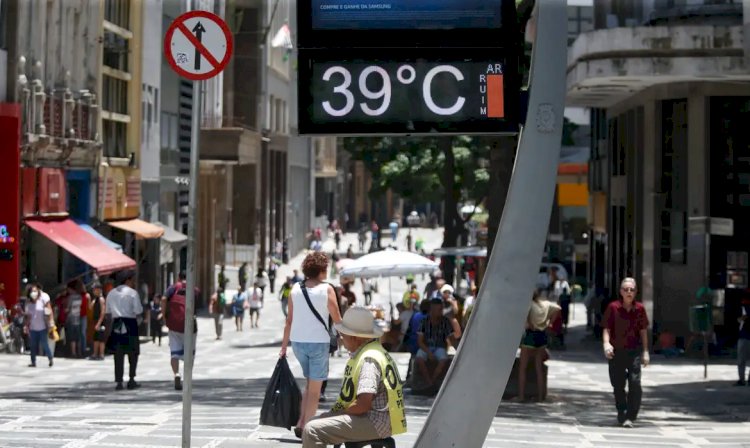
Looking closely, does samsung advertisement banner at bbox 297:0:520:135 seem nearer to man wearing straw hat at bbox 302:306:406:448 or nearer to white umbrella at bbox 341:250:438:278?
man wearing straw hat at bbox 302:306:406:448

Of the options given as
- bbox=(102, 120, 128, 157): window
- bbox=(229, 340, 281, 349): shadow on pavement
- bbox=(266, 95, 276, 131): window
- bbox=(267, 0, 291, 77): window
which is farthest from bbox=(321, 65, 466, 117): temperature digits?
bbox=(266, 95, 276, 131): window

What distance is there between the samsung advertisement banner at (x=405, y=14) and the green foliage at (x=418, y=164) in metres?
33.2

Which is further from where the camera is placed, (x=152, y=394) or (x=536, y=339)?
(x=152, y=394)

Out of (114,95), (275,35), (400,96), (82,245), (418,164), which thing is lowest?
(82,245)

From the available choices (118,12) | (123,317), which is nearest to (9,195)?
(118,12)

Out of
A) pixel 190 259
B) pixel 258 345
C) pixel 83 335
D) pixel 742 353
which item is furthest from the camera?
pixel 258 345

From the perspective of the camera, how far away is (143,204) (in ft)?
161

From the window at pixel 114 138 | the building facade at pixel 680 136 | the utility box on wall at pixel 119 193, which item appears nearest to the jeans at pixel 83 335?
the utility box on wall at pixel 119 193

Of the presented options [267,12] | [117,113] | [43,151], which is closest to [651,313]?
[43,151]

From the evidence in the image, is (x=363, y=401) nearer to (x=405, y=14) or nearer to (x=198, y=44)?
(x=405, y=14)

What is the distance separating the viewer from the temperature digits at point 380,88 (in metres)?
10.3

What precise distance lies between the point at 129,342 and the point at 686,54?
14.7 m

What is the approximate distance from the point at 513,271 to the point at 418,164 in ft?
141

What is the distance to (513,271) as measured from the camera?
36.1 feet
